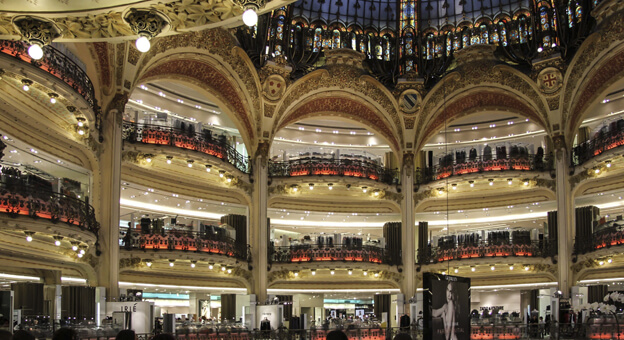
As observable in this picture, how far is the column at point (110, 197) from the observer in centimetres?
2444

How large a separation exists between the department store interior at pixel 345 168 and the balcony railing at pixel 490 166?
0.11 metres

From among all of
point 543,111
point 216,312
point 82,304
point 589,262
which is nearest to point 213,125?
point 216,312

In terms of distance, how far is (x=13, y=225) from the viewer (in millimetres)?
18516

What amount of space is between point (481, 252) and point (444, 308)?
20.3m

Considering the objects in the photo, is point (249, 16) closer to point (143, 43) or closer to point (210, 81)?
point (143, 43)

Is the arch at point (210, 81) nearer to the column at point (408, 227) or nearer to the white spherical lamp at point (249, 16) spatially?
the column at point (408, 227)

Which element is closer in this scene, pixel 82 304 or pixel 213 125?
pixel 82 304

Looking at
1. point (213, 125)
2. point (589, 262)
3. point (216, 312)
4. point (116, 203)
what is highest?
point (213, 125)

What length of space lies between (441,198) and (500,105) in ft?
19.7

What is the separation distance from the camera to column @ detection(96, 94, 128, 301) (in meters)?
24.4

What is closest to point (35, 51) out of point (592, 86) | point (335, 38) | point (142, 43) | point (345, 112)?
point (142, 43)

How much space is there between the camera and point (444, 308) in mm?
15070

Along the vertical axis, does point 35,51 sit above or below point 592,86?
below

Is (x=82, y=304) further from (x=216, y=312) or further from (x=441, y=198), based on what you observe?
(x=441, y=198)
